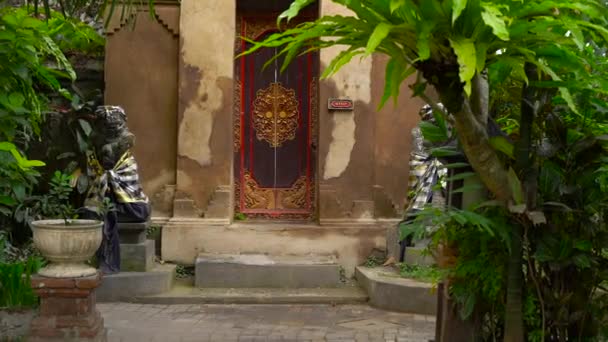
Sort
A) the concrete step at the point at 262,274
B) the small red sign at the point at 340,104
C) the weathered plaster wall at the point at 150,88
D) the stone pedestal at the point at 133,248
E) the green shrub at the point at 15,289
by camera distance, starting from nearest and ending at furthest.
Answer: the green shrub at the point at 15,289 < the stone pedestal at the point at 133,248 < the concrete step at the point at 262,274 < the small red sign at the point at 340,104 < the weathered plaster wall at the point at 150,88

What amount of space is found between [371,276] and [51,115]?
458 centimetres

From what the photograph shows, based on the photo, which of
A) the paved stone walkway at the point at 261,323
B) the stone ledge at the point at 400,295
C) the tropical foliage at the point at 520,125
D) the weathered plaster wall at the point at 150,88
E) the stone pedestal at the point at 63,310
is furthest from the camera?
the weathered plaster wall at the point at 150,88

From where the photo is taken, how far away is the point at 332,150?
8.98 m

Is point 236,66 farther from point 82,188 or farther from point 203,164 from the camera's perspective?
point 82,188

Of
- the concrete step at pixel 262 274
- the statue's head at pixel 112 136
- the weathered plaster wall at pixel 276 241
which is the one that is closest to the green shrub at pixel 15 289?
the statue's head at pixel 112 136

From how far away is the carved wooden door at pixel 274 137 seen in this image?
9508mm

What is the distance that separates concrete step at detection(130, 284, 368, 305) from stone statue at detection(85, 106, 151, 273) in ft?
2.22

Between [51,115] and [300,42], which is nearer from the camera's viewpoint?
[300,42]

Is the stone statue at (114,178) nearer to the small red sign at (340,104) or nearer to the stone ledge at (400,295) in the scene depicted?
the small red sign at (340,104)

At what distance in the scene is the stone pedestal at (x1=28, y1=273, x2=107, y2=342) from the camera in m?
5.53

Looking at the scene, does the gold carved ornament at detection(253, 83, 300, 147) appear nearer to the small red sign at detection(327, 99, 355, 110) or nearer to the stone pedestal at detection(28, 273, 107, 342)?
the small red sign at detection(327, 99, 355, 110)

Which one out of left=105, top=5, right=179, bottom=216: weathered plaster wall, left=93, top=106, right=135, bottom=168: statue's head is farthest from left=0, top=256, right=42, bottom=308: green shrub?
left=105, top=5, right=179, bottom=216: weathered plaster wall

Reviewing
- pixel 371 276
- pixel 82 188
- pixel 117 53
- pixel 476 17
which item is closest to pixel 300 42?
pixel 476 17

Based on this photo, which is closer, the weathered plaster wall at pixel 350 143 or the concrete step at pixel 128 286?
the concrete step at pixel 128 286
